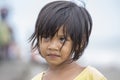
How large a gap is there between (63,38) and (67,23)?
10cm

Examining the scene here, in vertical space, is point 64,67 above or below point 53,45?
below

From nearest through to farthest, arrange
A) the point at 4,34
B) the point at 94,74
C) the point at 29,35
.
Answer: the point at 94,74, the point at 29,35, the point at 4,34

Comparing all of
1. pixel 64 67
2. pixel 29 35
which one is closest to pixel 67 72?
pixel 64 67

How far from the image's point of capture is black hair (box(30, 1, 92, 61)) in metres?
4.02

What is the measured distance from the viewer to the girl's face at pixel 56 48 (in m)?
3.99

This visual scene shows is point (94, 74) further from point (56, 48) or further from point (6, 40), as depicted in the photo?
point (6, 40)

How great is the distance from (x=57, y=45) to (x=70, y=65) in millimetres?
256

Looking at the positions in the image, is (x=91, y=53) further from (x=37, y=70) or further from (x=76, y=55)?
(x=76, y=55)

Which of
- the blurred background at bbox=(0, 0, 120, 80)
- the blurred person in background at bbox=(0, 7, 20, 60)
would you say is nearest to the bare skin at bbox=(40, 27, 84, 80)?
the blurred background at bbox=(0, 0, 120, 80)

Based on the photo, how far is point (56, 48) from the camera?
3984 millimetres

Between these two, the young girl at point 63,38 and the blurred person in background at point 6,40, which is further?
the blurred person in background at point 6,40

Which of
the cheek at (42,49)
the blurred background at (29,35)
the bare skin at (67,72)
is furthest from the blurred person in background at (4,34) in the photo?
the cheek at (42,49)

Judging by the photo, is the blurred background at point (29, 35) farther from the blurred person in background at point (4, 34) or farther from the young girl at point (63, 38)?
the young girl at point (63, 38)

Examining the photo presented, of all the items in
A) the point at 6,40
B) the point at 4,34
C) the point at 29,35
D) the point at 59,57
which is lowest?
the point at 6,40
